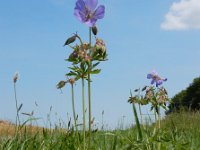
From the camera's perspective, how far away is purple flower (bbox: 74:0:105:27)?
6.64 ft

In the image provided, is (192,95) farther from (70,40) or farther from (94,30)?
(94,30)

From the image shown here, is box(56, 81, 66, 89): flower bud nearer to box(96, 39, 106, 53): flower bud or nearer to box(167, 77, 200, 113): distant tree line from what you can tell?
box(96, 39, 106, 53): flower bud

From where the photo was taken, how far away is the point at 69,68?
2.23 m

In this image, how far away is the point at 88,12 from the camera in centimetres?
204

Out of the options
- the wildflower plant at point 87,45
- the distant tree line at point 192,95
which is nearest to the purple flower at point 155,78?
the wildflower plant at point 87,45

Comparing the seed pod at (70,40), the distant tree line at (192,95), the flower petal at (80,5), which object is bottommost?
the seed pod at (70,40)

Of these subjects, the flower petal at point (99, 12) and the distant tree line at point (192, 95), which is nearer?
the flower petal at point (99, 12)

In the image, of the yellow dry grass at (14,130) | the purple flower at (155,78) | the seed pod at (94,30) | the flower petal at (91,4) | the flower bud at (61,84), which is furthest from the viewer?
the yellow dry grass at (14,130)

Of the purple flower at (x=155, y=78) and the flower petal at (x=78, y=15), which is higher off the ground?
the purple flower at (x=155, y=78)

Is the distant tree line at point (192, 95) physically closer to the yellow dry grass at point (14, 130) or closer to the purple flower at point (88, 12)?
the yellow dry grass at point (14, 130)

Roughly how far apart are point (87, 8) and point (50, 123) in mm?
2929

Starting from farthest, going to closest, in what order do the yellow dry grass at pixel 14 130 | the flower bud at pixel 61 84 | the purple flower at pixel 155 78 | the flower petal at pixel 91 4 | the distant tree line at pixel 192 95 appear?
1. the distant tree line at pixel 192 95
2. the yellow dry grass at pixel 14 130
3. the purple flower at pixel 155 78
4. the flower bud at pixel 61 84
5. the flower petal at pixel 91 4

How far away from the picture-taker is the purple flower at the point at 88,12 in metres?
2.03

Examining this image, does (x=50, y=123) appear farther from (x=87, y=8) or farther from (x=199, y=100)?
(x=199, y=100)
